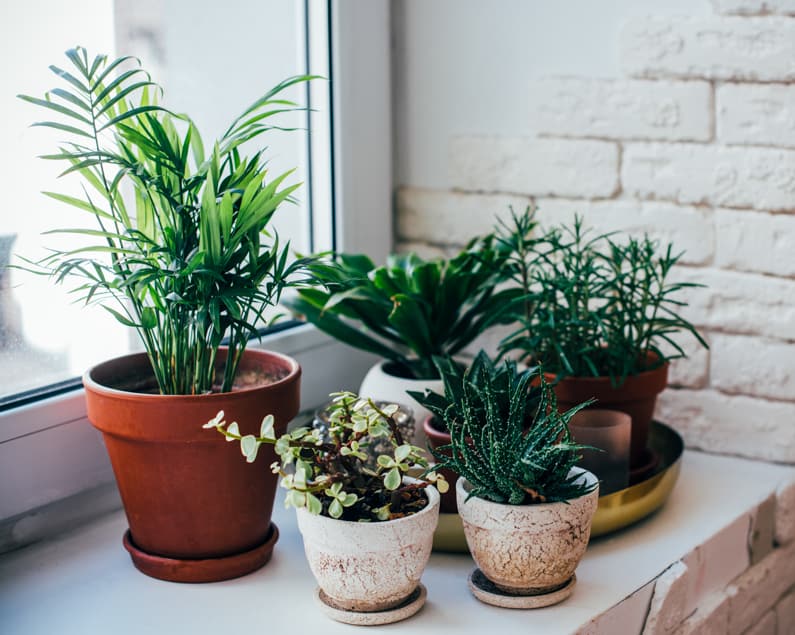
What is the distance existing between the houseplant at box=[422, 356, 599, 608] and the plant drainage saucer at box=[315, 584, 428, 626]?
6 cm

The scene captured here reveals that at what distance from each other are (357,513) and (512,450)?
146 millimetres

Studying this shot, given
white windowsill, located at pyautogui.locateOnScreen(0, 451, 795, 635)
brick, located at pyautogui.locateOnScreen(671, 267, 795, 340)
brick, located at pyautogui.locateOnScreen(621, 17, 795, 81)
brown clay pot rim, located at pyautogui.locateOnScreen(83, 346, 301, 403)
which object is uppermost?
brick, located at pyautogui.locateOnScreen(621, 17, 795, 81)

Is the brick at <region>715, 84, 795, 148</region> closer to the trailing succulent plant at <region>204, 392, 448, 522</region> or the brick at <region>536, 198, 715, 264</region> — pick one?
the brick at <region>536, 198, 715, 264</region>

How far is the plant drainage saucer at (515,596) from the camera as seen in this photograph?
2.82 ft

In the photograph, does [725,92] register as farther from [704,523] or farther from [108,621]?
[108,621]

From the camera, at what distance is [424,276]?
1.10m

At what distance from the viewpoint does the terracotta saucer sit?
0.91 meters

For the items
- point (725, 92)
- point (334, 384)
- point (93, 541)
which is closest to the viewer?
point (93, 541)

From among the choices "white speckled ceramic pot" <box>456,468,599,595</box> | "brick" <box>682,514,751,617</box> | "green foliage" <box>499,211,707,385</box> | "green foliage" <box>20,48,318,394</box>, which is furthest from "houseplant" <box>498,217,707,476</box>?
"green foliage" <box>20,48,318,394</box>

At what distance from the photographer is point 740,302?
1.19 meters

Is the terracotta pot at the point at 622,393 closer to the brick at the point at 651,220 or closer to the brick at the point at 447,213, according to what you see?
the brick at the point at 651,220

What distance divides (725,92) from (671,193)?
14cm

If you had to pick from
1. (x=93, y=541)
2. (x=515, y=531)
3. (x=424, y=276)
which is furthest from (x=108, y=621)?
(x=424, y=276)

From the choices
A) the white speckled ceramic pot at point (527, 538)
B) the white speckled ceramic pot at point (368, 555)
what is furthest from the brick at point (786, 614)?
the white speckled ceramic pot at point (368, 555)
